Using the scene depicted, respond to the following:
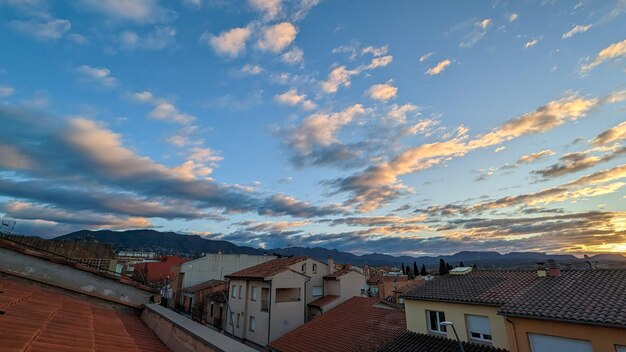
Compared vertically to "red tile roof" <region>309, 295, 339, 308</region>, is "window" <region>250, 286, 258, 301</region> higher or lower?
higher

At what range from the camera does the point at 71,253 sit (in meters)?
25.8

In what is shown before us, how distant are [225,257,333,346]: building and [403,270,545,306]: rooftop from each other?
15324 mm

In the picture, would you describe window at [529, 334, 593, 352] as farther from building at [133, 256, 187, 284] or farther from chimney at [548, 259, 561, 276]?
building at [133, 256, 187, 284]

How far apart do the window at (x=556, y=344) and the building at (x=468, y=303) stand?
1.63 metres

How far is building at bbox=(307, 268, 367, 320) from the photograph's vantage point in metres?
32.5

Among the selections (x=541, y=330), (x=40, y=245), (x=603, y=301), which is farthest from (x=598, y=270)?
(x=40, y=245)

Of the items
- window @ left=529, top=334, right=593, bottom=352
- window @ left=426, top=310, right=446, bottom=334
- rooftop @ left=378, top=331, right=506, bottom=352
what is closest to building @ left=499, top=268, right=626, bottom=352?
window @ left=529, top=334, right=593, bottom=352

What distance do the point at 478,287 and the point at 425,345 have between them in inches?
177

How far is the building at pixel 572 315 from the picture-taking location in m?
10.6

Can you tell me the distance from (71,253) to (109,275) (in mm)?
23171

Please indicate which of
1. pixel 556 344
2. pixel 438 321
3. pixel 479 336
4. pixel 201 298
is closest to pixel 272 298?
pixel 438 321

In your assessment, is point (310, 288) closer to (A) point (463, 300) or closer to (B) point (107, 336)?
(A) point (463, 300)

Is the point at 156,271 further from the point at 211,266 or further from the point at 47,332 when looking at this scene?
the point at 47,332

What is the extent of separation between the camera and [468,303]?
1592 centimetres
